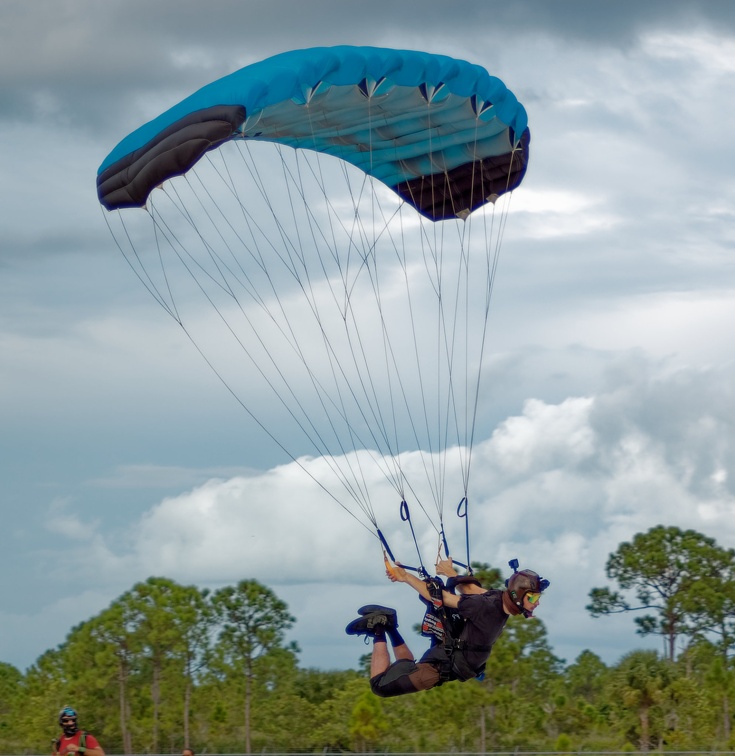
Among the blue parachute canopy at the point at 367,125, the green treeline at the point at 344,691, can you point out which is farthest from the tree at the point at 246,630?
the blue parachute canopy at the point at 367,125

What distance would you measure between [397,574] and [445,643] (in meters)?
0.81

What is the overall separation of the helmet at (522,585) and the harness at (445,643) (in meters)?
0.57

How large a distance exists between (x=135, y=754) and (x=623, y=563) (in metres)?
17.3

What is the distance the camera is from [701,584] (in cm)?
4169

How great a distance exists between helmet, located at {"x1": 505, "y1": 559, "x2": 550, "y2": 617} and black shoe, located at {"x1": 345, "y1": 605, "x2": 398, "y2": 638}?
144cm

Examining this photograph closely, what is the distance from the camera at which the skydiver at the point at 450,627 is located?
12406 mm

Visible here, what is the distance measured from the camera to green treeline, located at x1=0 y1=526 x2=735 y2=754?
3297 cm

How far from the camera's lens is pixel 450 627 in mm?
12688

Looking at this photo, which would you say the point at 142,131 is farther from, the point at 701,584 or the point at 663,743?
the point at 701,584

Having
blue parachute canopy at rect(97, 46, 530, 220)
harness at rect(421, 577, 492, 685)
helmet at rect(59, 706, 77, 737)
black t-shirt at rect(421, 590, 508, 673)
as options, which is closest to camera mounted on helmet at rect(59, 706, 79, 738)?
helmet at rect(59, 706, 77, 737)

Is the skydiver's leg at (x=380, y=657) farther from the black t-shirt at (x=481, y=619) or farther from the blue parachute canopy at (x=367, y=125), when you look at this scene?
the blue parachute canopy at (x=367, y=125)

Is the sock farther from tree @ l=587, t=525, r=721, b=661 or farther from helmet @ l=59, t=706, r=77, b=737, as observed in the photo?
tree @ l=587, t=525, r=721, b=661

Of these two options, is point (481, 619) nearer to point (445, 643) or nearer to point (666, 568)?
point (445, 643)

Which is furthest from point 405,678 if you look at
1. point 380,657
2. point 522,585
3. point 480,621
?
point 522,585
